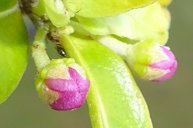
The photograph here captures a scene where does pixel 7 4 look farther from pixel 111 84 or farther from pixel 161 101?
pixel 161 101

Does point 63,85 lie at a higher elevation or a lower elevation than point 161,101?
higher

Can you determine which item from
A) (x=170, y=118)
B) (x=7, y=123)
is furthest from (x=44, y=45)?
(x=170, y=118)

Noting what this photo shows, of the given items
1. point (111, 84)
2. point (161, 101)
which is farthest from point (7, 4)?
point (161, 101)

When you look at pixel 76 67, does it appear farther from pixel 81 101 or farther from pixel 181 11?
pixel 181 11

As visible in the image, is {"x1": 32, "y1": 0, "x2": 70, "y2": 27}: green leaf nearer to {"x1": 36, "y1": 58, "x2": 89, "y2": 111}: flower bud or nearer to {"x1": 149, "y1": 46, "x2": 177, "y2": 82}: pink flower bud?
{"x1": 36, "y1": 58, "x2": 89, "y2": 111}: flower bud

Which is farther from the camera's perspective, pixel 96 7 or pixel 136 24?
pixel 136 24

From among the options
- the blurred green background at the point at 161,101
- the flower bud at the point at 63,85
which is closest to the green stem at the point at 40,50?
the flower bud at the point at 63,85
